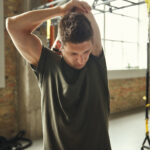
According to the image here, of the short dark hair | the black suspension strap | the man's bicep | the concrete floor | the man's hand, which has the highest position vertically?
the man's hand

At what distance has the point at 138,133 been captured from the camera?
13.2 ft

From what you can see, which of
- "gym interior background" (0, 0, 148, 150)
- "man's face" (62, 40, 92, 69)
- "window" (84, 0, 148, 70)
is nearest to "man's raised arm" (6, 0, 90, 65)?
"man's face" (62, 40, 92, 69)

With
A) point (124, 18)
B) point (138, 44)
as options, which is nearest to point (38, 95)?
point (124, 18)

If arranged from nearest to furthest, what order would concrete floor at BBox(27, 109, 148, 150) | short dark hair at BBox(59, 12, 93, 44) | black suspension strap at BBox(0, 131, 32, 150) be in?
short dark hair at BBox(59, 12, 93, 44), black suspension strap at BBox(0, 131, 32, 150), concrete floor at BBox(27, 109, 148, 150)

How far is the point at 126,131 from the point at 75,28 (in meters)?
3.76

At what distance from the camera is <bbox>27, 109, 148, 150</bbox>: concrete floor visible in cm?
338

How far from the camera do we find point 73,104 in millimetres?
818

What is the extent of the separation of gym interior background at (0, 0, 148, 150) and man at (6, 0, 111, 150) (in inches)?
95.0

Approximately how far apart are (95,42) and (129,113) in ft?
16.9

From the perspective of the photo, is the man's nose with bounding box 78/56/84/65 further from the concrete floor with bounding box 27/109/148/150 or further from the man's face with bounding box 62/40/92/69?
the concrete floor with bounding box 27/109/148/150

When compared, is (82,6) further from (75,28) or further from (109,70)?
(109,70)

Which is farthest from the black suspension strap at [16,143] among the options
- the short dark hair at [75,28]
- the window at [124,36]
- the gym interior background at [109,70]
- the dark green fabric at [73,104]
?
the window at [124,36]

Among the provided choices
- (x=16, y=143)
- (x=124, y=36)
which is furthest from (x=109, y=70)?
(x=16, y=143)

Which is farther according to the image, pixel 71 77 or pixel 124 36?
pixel 124 36
